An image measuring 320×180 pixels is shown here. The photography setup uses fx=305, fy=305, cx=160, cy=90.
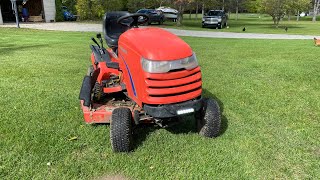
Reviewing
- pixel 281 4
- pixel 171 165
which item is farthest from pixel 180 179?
pixel 281 4

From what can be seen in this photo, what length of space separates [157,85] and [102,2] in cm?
3033

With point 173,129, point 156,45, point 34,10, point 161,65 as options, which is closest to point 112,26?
point 156,45

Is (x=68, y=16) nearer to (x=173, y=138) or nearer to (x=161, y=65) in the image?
(x=173, y=138)

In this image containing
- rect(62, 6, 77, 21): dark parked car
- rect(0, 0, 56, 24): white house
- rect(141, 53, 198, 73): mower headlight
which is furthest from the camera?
rect(62, 6, 77, 21): dark parked car

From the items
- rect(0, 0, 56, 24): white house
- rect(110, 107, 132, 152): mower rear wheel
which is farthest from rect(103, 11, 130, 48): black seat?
rect(0, 0, 56, 24): white house

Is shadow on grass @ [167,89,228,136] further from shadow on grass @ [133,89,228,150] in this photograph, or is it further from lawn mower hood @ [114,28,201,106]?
lawn mower hood @ [114,28,201,106]

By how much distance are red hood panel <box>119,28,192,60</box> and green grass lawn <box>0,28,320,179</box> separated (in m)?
1.17

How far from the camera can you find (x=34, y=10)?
32000mm

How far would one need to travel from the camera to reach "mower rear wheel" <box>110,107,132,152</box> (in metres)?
3.46

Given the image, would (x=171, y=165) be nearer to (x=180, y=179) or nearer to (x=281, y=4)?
(x=180, y=179)

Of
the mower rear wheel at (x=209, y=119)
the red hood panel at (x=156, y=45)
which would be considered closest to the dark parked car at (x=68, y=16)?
the red hood panel at (x=156, y=45)

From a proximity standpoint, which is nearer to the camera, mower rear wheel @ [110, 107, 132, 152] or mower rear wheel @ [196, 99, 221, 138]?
mower rear wheel @ [110, 107, 132, 152]

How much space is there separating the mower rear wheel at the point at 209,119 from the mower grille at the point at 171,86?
46cm

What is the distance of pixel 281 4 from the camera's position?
2944 cm
